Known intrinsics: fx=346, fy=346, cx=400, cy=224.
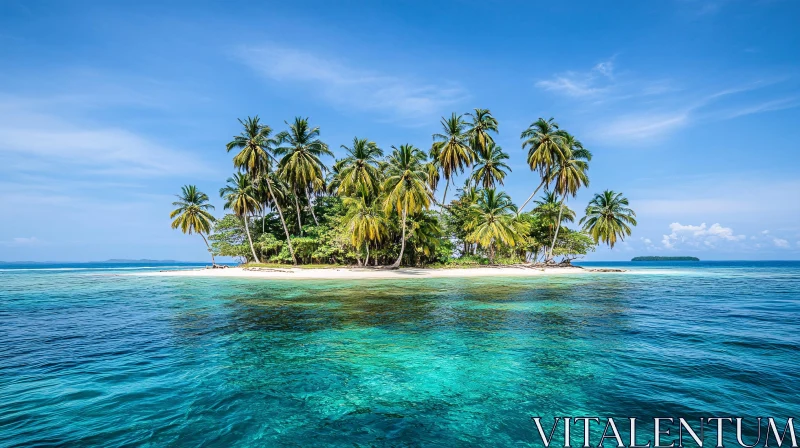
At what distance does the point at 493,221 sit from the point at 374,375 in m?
34.0

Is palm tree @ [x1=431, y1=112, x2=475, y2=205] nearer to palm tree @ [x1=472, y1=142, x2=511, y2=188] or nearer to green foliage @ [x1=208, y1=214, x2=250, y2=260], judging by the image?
palm tree @ [x1=472, y1=142, x2=511, y2=188]

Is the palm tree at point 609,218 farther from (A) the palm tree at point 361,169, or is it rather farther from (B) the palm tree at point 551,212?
(A) the palm tree at point 361,169

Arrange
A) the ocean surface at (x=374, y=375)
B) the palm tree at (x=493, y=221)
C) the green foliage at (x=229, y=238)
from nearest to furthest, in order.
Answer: the ocean surface at (x=374, y=375) → the palm tree at (x=493, y=221) → the green foliage at (x=229, y=238)

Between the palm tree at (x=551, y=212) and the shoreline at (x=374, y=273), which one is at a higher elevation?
the palm tree at (x=551, y=212)

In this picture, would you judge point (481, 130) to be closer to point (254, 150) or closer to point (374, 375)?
point (254, 150)

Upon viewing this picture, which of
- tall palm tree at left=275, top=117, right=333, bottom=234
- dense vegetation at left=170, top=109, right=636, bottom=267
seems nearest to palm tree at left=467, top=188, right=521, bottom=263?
dense vegetation at left=170, top=109, right=636, bottom=267

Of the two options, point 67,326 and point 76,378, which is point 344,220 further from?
point 76,378

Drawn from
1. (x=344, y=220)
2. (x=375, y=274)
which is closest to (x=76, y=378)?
(x=375, y=274)

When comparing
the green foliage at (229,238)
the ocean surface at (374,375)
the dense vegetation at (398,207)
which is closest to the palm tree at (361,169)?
the dense vegetation at (398,207)

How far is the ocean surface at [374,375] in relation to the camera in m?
4.36

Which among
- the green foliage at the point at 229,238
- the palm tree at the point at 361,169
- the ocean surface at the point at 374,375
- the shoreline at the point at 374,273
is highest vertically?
the palm tree at the point at 361,169

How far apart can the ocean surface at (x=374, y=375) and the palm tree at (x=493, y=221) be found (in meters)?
25.6

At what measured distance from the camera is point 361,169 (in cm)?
3812

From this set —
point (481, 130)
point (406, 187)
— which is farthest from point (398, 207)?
point (481, 130)
